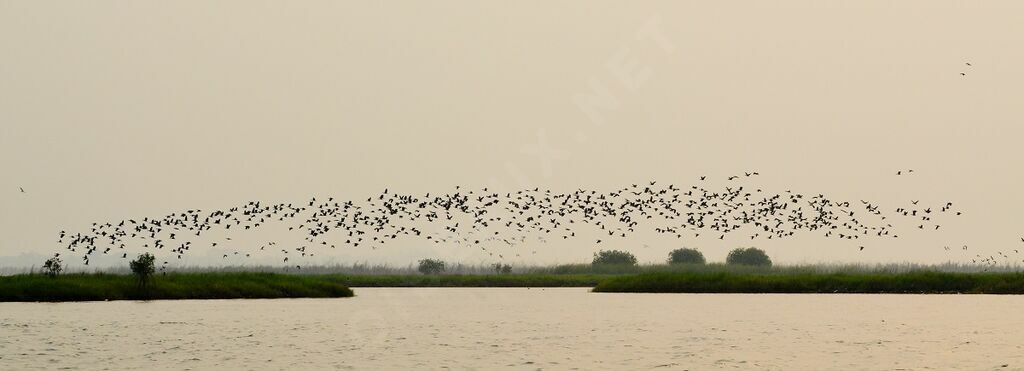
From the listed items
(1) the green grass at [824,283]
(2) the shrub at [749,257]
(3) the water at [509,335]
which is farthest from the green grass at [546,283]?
(2) the shrub at [749,257]

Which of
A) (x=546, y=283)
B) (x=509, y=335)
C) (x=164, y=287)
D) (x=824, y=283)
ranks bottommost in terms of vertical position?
(x=509, y=335)

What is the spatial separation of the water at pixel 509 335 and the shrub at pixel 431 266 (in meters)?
54.4

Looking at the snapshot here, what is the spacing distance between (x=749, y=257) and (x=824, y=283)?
38.8 metres

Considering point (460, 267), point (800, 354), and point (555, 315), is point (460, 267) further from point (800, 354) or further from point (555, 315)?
point (800, 354)

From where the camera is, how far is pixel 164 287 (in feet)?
229

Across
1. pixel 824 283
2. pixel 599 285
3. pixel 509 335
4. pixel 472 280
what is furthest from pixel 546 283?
pixel 509 335

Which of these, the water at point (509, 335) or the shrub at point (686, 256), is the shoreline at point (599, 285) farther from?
the shrub at point (686, 256)

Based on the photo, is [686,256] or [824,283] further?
[686,256]

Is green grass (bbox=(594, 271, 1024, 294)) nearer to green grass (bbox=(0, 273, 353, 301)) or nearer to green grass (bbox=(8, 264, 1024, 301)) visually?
green grass (bbox=(8, 264, 1024, 301))

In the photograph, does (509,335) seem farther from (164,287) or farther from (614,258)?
(614,258)

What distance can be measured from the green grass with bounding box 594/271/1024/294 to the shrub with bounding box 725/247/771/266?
3600cm

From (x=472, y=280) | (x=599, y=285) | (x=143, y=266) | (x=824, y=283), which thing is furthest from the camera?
(x=472, y=280)

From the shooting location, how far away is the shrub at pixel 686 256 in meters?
124

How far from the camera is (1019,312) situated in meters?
60.3
